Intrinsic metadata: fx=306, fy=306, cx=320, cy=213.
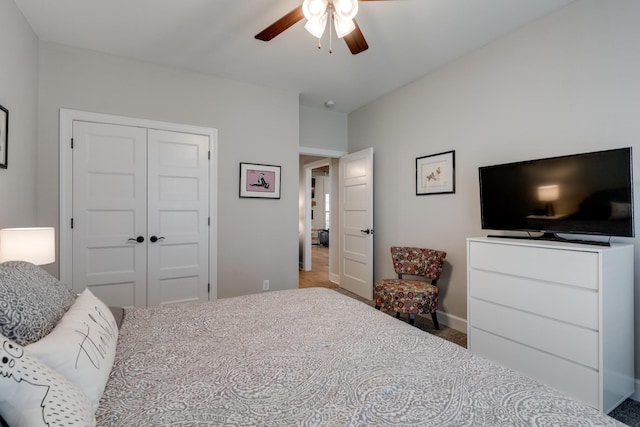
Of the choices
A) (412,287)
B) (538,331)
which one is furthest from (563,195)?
(412,287)

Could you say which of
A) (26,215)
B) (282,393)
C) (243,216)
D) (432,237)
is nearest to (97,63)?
(26,215)

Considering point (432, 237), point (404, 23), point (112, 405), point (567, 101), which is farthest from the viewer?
point (432, 237)

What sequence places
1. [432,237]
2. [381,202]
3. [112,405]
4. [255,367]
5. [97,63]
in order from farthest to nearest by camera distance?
[381,202], [432,237], [97,63], [255,367], [112,405]

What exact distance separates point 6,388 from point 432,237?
330 cm

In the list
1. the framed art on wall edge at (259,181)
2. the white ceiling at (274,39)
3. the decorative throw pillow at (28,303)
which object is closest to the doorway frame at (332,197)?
the framed art on wall edge at (259,181)

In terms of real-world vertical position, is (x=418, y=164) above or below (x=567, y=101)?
below

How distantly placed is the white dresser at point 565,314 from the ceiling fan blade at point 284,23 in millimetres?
2024

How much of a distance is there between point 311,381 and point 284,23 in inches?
78.3

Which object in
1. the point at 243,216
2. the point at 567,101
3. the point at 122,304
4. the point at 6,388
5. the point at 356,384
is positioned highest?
the point at 567,101

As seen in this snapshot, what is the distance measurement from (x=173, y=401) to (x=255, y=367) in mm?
274

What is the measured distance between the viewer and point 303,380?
0.98 metres

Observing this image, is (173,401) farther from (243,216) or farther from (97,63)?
(97,63)

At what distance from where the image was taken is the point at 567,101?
226cm

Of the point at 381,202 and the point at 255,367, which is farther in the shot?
the point at 381,202
